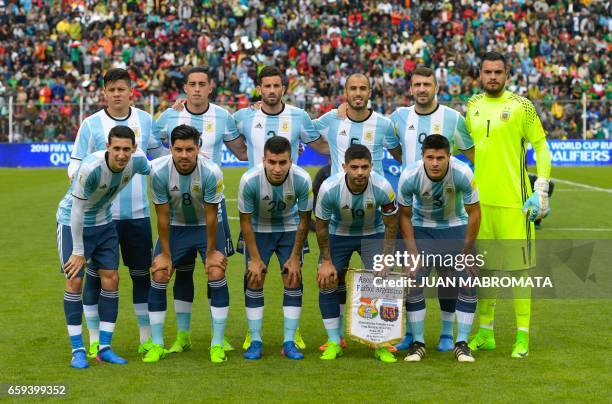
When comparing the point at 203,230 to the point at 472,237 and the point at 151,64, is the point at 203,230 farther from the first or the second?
the point at 151,64

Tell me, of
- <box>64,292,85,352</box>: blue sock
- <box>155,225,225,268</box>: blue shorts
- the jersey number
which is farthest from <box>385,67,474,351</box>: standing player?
<box>64,292,85,352</box>: blue sock

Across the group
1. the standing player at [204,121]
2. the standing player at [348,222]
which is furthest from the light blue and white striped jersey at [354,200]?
the standing player at [204,121]

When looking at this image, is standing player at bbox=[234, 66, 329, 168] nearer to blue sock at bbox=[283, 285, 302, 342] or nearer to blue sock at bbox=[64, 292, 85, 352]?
blue sock at bbox=[283, 285, 302, 342]

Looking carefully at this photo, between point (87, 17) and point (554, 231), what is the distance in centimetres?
2584

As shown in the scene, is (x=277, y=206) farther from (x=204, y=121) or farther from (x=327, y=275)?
(x=204, y=121)

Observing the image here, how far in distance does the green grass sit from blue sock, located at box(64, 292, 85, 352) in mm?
186

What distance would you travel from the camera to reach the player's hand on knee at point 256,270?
25.5 feet

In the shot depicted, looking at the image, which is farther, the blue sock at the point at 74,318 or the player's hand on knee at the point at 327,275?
the player's hand on knee at the point at 327,275

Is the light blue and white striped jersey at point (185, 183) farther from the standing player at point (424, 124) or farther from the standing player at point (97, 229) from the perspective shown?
the standing player at point (424, 124)

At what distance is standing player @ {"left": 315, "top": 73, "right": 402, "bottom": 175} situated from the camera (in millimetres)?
8297

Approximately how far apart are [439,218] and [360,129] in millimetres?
1109

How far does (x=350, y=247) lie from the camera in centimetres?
793
